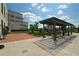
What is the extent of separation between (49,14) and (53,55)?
14.7 ft

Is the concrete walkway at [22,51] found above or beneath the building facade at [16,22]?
beneath

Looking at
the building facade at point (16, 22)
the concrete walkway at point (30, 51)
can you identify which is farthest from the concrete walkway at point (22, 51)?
the building facade at point (16, 22)

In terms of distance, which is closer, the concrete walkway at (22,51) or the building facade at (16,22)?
the concrete walkway at (22,51)

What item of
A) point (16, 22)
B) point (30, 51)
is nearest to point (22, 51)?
point (30, 51)

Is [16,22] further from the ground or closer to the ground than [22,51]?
further from the ground

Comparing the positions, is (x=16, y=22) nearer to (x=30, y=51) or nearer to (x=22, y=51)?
(x=22, y=51)

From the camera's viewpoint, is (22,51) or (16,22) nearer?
(22,51)

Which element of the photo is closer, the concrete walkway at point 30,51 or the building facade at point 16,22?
the concrete walkway at point 30,51

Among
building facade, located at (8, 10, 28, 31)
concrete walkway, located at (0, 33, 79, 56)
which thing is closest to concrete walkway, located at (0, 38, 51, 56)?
concrete walkway, located at (0, 33, 79, 56)

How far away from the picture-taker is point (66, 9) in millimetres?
7699

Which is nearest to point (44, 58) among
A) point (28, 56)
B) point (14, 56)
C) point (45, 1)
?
point (28, 56)

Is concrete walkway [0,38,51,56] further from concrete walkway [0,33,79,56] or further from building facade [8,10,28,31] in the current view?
building facade [8,10,28,31]

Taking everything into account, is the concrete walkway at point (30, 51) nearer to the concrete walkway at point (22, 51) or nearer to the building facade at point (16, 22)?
the concrete walkway at point (22, 51)

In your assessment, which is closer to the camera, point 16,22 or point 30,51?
point 30,51
